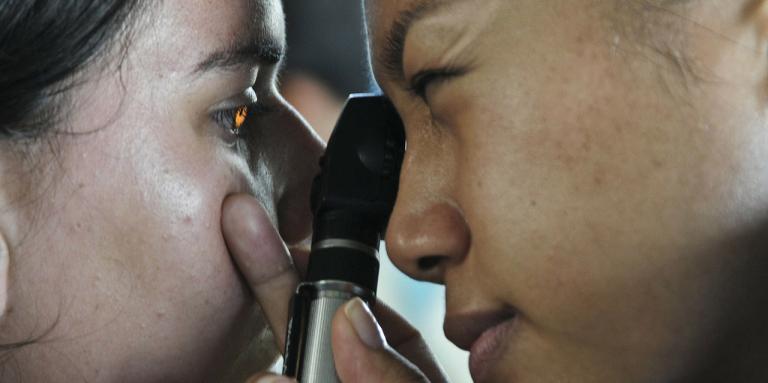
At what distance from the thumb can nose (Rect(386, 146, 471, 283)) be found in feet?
0.25

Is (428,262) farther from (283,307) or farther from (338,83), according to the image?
(338,83)

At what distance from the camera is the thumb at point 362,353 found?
1067mm

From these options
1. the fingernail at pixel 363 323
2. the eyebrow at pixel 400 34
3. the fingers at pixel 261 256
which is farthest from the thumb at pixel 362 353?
the eyebrow at pixel 400 34

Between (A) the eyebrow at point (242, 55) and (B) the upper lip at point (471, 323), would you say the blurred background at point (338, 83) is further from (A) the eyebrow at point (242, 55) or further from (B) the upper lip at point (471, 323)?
(B) the upper lip at point (471, 323)

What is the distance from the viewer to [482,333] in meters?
1.07

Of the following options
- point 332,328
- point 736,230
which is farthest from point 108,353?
point 736,230

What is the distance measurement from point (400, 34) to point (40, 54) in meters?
0.39

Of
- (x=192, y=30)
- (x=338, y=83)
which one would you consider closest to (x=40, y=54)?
(x=192, y=30)

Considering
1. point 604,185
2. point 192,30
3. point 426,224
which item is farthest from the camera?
point 192,30

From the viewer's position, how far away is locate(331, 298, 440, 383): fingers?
1.07 m

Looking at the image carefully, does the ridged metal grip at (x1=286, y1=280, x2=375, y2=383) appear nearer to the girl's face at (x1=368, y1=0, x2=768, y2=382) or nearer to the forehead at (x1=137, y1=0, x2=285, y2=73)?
the girl's face at (x1=368, y1=0, x2=768, y2=382)

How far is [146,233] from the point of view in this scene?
1.14 meters

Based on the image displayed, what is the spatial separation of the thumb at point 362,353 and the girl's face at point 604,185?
0.09 metres

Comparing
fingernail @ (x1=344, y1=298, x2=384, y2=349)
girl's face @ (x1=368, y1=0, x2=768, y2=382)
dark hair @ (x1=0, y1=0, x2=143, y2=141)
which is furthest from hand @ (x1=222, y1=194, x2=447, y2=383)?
dark hair @ (x1=0, y1=0, x2=143, y2=141)
